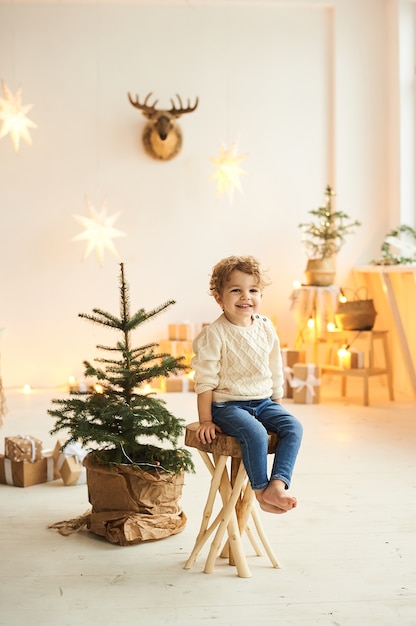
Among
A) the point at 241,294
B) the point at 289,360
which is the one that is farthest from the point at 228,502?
the point at 289,360

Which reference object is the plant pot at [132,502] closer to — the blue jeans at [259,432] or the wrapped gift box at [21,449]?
the blue jeans at [259,432]

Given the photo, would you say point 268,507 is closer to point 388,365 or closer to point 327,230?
point 388,365

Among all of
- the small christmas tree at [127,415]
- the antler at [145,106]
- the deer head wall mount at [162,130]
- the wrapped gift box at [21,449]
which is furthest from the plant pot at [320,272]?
the small christmas tree at [127,415]

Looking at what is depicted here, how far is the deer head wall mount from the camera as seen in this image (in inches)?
247

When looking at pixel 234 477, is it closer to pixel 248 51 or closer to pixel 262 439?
pixel 262 439

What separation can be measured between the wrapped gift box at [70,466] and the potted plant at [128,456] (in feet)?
2.05

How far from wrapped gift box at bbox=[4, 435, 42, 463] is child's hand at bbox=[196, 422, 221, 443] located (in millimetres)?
1333

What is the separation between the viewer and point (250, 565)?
8.57 feet

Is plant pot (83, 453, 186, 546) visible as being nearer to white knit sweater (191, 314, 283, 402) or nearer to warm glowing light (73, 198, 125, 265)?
white knit sweater (191, 314, 283, 402)

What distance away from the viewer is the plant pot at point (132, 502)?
283 cm

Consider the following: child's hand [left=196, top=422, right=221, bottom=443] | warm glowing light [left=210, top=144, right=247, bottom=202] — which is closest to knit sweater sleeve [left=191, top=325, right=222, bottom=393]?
child's hand [left=196, top=422, right=221, bottom=443]

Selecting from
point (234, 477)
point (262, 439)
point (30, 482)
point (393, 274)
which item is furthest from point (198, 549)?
point (393, 274)

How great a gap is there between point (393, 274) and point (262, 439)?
3887 mm

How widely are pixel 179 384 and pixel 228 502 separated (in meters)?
3.64
